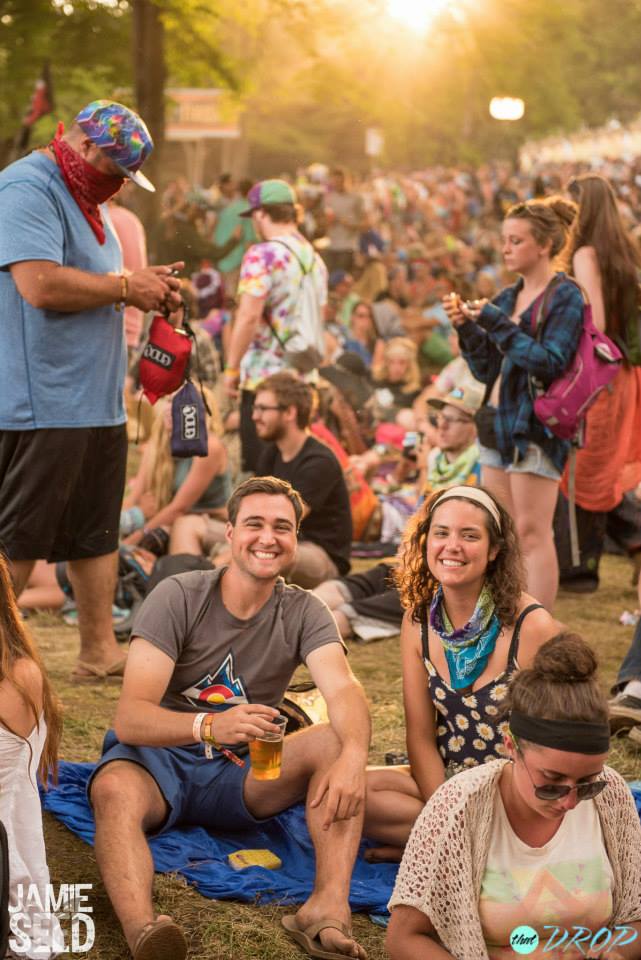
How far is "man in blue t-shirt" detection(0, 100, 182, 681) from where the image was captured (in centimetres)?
488

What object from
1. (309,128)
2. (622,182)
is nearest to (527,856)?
(622,182)

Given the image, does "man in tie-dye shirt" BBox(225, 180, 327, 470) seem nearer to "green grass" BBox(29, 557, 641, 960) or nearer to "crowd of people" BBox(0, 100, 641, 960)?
"crowd of people" BBox(0, 100, 641, 960)

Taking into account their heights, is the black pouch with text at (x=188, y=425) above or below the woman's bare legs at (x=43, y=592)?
above

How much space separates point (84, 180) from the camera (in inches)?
196

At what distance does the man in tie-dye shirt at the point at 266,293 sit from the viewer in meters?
7.55

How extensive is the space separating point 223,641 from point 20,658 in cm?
85

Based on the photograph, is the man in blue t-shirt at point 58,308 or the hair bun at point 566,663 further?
the man in blue t-shirt at point 58,308

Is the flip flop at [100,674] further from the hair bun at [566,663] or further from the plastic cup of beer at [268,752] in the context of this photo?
the hair bun at [566,663]

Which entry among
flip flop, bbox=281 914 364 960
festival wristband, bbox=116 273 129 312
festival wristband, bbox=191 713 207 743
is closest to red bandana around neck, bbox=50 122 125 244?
festival wristband, bbox=116 273 129 312

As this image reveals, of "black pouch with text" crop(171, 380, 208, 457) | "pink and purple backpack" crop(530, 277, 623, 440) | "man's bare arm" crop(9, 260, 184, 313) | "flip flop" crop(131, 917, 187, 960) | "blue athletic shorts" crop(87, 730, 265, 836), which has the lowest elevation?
"flip flop" crop(131, 917, 187, 960)

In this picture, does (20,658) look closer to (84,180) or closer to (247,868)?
(247,868)

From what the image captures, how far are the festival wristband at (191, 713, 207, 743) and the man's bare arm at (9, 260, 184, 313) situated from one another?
179 cm

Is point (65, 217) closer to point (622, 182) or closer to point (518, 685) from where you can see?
point (518, 685)

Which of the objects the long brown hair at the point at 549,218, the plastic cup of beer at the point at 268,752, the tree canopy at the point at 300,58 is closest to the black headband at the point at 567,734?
the plastic cup of beer at the point at 268,752
